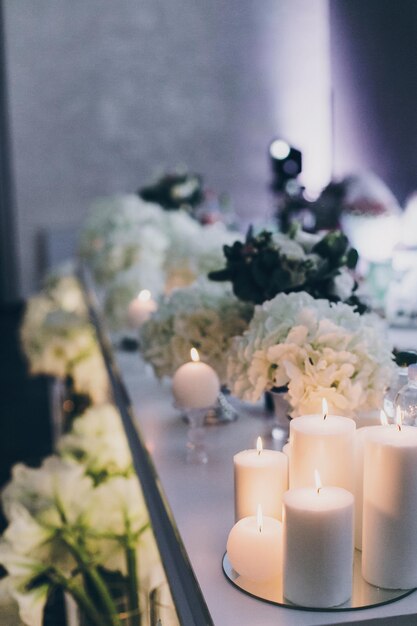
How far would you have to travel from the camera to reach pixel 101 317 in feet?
7.80

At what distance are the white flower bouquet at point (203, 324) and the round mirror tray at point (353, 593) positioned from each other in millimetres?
539

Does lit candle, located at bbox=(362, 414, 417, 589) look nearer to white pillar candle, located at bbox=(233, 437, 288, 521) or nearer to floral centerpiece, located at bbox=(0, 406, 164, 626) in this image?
white pillar candle, located at bbox=(233, 437, 288, 521)

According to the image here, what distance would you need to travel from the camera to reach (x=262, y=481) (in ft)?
2.63

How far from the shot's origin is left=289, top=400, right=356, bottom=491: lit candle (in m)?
0.77

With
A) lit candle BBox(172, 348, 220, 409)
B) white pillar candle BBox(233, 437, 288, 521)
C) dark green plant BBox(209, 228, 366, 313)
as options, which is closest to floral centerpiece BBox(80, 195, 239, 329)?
dark green plant BBox(209, 228, 366, 313)

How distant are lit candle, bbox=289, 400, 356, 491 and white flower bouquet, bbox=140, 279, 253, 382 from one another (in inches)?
19.7

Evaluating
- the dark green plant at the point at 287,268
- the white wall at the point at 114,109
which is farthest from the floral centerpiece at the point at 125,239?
the white wall at the point at 114,109

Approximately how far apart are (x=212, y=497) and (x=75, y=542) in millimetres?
291

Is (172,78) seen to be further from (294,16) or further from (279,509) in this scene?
(279,509)

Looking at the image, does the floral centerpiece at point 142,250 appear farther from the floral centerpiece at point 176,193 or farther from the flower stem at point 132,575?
the flower stem at point 132,575

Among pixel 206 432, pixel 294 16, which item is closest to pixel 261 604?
pixel 206 432

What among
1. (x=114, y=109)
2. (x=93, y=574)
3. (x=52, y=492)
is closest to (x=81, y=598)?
(x=93, y=574)

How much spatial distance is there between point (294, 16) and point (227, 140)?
183 inches

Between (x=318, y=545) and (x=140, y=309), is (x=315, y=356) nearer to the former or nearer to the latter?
(x=318, y=545)
